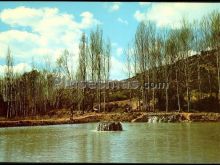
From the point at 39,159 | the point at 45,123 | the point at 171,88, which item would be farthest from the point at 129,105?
the point at 39,159

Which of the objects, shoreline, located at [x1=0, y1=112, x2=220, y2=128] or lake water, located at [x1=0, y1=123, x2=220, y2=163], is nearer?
lake water, located at [x1=0, y1=123, x2=220, y2=163]

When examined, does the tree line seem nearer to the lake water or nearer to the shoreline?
the shoreline

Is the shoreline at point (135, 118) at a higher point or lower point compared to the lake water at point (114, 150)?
higher

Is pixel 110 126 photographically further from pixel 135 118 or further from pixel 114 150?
pixel 135 118

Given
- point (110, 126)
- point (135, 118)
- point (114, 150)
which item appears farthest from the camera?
point (135, 118)

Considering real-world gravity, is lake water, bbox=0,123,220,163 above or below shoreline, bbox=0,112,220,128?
below

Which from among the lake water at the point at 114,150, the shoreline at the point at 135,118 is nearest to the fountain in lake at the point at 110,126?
the lake water at the point at 114,150

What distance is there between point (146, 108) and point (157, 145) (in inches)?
492

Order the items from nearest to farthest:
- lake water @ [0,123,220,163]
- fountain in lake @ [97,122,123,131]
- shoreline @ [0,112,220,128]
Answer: lake water @ [0,123,220,163] < fountain in lake @ [97,122,123,131] < shoreline @ [0,112,220,128]

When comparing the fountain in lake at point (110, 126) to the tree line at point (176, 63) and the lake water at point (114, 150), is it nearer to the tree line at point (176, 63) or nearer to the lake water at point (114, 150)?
the lake water at point (114, 150)

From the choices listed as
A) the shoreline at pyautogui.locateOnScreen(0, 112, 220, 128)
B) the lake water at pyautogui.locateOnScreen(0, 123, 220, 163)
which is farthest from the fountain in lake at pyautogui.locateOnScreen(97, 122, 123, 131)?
the shoreline at pyautogui.locateOnScreen(0, 112, 220, 128)

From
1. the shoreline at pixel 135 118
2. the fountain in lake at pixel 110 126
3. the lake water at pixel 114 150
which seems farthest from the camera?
the shoreline at pixel 135 118

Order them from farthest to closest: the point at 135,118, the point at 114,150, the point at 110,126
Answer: the point at 135,118, the point at 110,126, the point at 114,150

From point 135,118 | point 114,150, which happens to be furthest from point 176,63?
point 114,150
